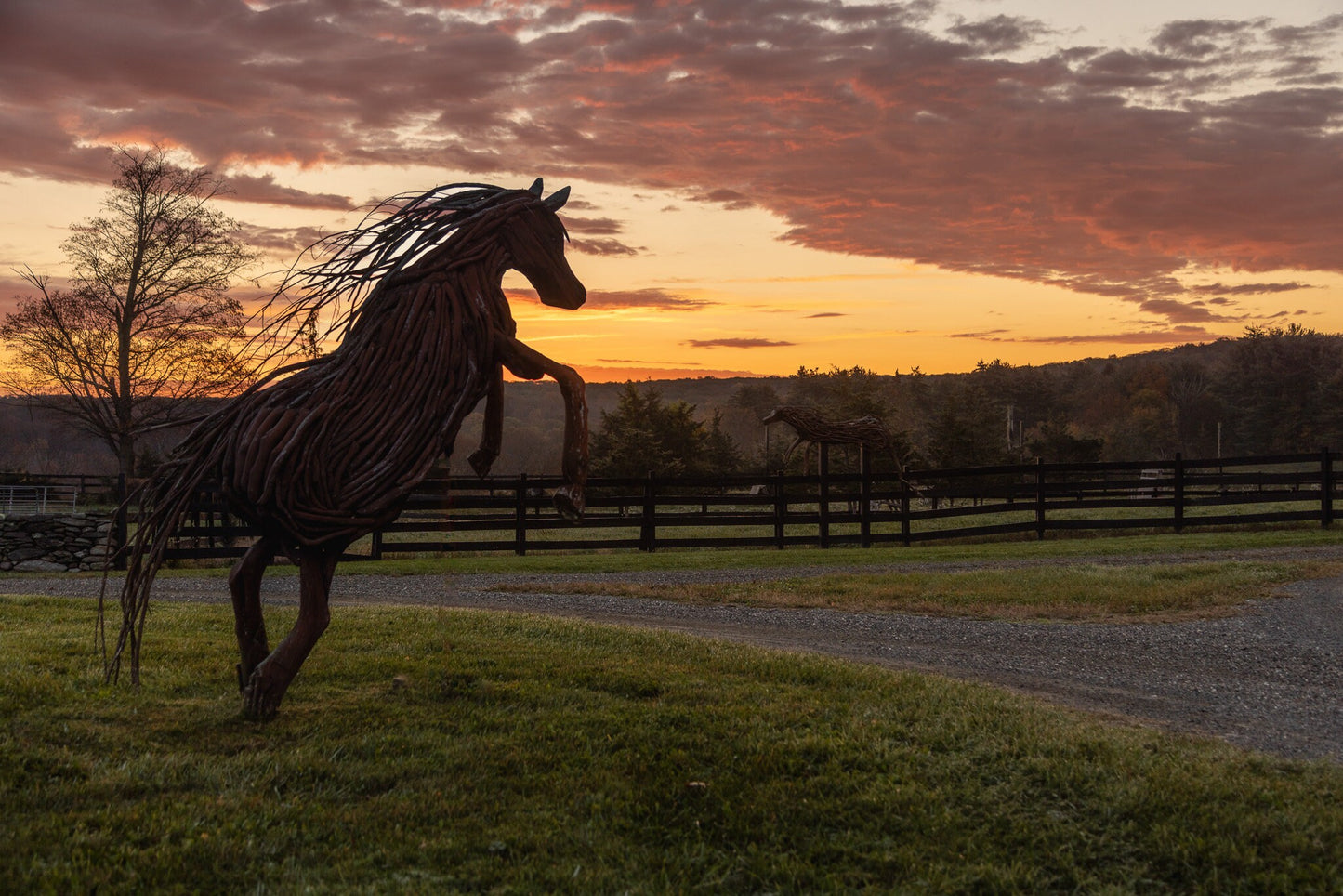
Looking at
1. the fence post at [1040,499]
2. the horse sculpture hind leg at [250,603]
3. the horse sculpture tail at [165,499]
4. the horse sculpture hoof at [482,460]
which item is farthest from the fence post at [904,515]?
the horse sculpture tail at [165,499]

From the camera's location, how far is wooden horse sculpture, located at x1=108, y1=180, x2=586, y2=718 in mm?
4629

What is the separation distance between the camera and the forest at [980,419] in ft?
117

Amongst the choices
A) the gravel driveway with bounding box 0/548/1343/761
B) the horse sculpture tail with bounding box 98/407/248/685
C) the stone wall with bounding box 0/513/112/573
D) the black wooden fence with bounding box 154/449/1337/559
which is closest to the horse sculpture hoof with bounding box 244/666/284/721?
the horse sculpture tail with bounding box 98/407/248/685

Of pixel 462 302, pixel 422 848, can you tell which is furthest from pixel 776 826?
pixel 462 302

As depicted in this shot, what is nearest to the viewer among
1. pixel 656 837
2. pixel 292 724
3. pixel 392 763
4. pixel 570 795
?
pixel 656 837

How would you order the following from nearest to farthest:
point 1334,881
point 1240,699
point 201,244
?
1. point 1334,881
2. point 1240,699
3. point 201,244

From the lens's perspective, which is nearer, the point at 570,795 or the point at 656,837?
the point at 656,837

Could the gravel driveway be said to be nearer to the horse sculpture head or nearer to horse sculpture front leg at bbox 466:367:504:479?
horse sculpture front leg at bbox 466:367:504:479

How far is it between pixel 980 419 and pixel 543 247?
1523 inches

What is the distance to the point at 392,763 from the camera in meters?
4.35

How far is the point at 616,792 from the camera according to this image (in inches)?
162

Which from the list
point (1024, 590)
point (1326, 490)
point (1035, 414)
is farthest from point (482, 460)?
point (1035, 414)

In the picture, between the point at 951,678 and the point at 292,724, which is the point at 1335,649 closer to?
the point at 951,678

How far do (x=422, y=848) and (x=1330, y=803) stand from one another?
3869 millimetres
